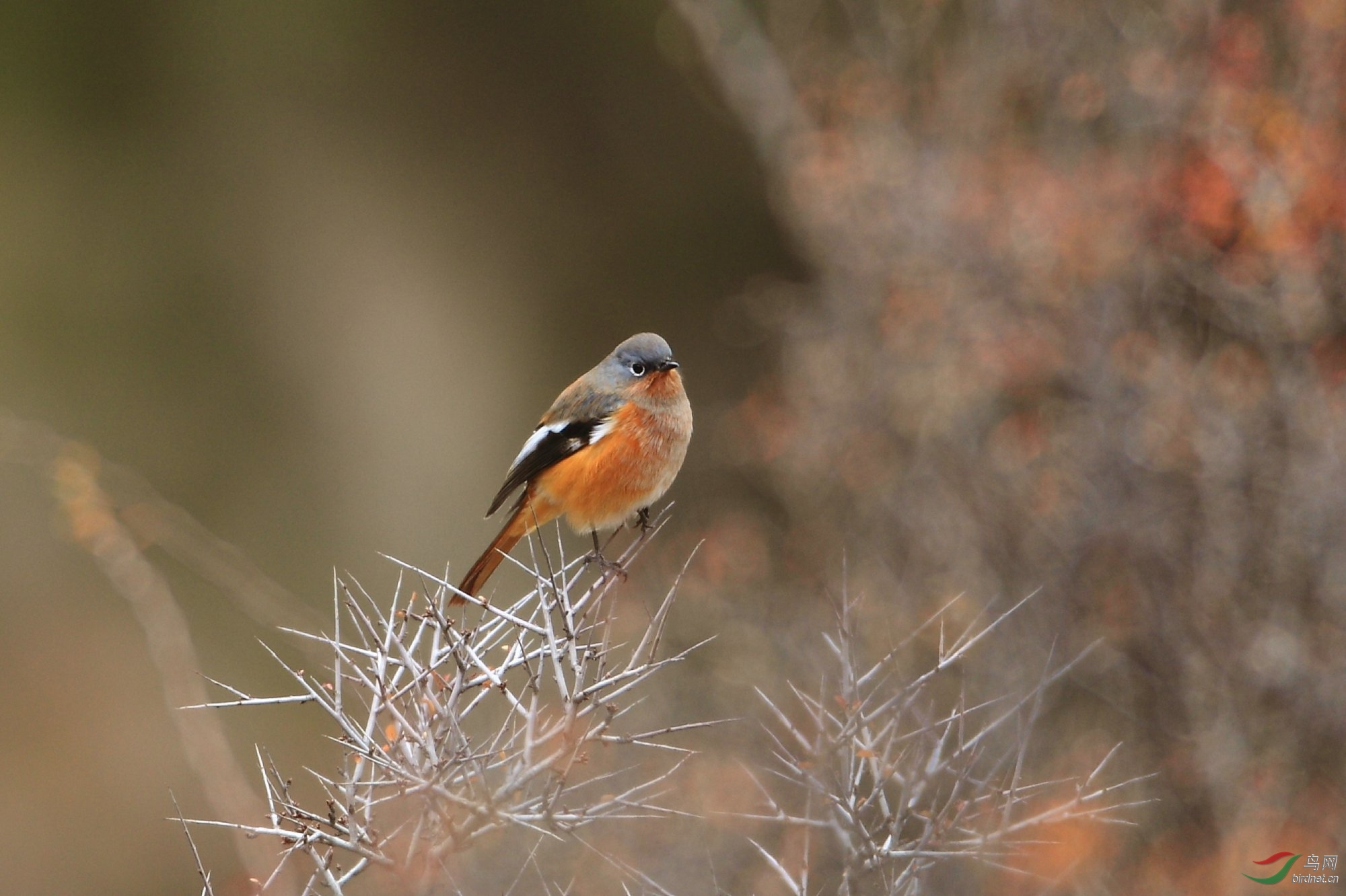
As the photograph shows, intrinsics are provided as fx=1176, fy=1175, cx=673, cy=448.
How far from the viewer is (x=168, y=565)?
995 centimetres

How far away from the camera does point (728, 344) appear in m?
9.92

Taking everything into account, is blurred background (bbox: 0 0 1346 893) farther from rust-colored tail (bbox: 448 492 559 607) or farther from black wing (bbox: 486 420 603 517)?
black wing (bbox: 486 420 603 517)

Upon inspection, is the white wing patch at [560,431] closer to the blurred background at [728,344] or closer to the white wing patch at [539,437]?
the white wing patch at [539,437]

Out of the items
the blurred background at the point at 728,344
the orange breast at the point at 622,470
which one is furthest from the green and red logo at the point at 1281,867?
the orange breast at the point at 622,470

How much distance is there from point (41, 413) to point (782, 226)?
6274 millimetres

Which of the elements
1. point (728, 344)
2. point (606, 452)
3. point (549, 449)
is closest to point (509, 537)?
point (549, 449)

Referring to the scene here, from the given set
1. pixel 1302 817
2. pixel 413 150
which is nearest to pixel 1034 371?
pixel 1302 817

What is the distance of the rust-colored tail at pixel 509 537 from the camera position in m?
4.27

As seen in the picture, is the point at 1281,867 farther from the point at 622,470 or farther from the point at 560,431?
the point at 560,431

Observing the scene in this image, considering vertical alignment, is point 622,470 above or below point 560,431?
below

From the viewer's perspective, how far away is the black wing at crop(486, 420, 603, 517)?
454cm

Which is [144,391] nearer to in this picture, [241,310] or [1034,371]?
[241,310]

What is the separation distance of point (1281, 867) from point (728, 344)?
5750 millimetres

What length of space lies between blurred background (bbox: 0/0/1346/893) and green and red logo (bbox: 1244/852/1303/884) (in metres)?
0.13
